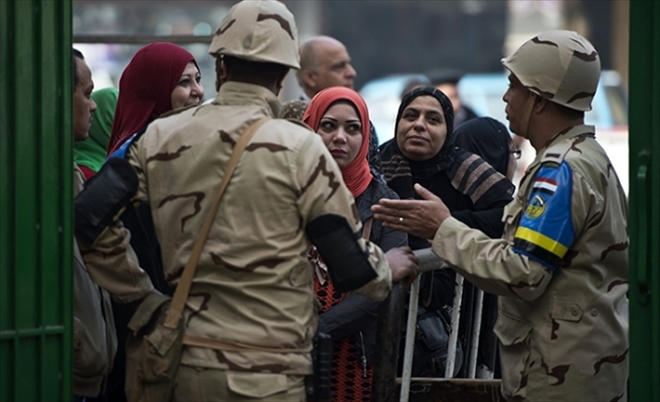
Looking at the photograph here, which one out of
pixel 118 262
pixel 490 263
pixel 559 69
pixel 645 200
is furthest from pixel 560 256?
pixel 118 262

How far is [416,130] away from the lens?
15.7 ft

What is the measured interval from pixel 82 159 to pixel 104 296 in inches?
42.5

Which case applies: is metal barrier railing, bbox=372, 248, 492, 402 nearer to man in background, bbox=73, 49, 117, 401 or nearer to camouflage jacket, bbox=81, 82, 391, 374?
camouflage jacket, bbox=81, 82, 391, 374

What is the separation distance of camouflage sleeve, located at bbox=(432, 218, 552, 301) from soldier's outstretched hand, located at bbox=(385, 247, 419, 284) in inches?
3.2

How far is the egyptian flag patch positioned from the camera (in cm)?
319

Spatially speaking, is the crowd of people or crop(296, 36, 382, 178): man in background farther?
crop(296, 36, 382, 178): man in background

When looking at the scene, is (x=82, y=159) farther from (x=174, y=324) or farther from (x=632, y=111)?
(x=632, y=111)

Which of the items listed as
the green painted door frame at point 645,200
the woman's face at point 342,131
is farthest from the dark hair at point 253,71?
the woman's face at point 342,131

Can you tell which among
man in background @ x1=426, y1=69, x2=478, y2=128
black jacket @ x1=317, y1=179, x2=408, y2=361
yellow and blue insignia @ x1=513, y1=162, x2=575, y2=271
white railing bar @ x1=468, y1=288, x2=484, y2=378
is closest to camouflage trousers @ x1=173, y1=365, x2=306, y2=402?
yellow and blue insignia @ x1=513, y1=162, x2=575, y2=271

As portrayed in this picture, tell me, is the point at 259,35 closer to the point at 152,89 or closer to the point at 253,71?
the point at 253,71

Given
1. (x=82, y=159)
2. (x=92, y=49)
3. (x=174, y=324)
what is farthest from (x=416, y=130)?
(x=92, y=49)

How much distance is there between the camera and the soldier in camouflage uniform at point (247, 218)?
294 centimetres

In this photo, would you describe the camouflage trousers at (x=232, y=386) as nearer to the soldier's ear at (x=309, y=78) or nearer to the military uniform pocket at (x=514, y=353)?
the military uniform pocket at (x=514, y=353)

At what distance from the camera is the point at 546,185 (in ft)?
10.5
